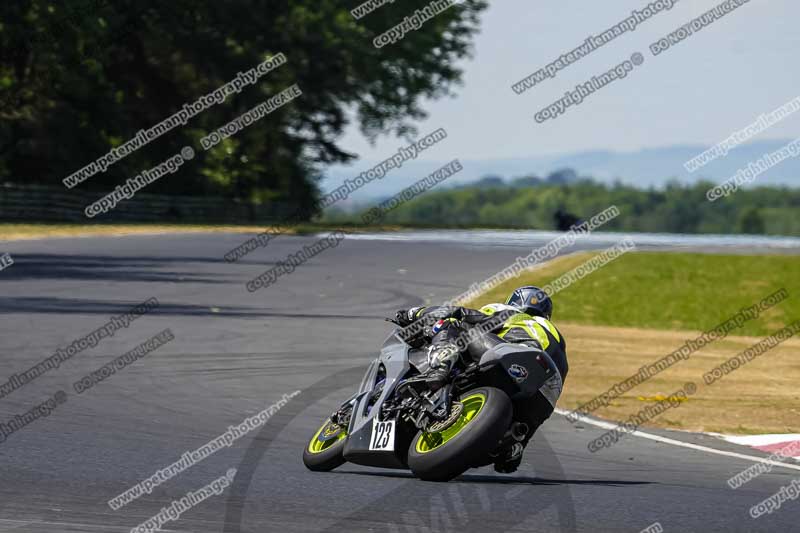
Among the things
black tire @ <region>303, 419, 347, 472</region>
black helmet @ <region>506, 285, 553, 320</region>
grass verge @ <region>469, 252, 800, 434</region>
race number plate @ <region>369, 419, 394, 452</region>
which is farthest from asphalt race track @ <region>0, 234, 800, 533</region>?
grass verge @ <region>469, 252, 800, 434</region>

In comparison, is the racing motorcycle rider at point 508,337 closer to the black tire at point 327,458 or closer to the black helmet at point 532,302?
the black helmet at point 532,302

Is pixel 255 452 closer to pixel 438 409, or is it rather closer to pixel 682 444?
pixel 438 409

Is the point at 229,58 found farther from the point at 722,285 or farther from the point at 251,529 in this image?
the point at 251,529

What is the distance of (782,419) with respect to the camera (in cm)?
1434

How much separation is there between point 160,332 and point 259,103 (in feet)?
125

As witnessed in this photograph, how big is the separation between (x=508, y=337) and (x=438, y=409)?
2.64ft

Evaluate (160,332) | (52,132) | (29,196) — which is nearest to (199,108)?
(52,132)

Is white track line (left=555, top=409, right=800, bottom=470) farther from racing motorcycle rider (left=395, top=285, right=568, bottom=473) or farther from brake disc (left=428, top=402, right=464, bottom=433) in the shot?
brake disc (left=428, top=402, right=464, bottom=433)

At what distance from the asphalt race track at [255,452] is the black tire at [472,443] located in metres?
0.17

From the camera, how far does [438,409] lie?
8633 mm

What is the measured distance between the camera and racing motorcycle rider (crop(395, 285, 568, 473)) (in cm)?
899

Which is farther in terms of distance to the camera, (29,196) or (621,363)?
(29,196)

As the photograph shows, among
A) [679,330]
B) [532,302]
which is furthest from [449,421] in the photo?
[679,330]

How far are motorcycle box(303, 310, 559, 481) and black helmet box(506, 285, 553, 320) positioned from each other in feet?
2.00
